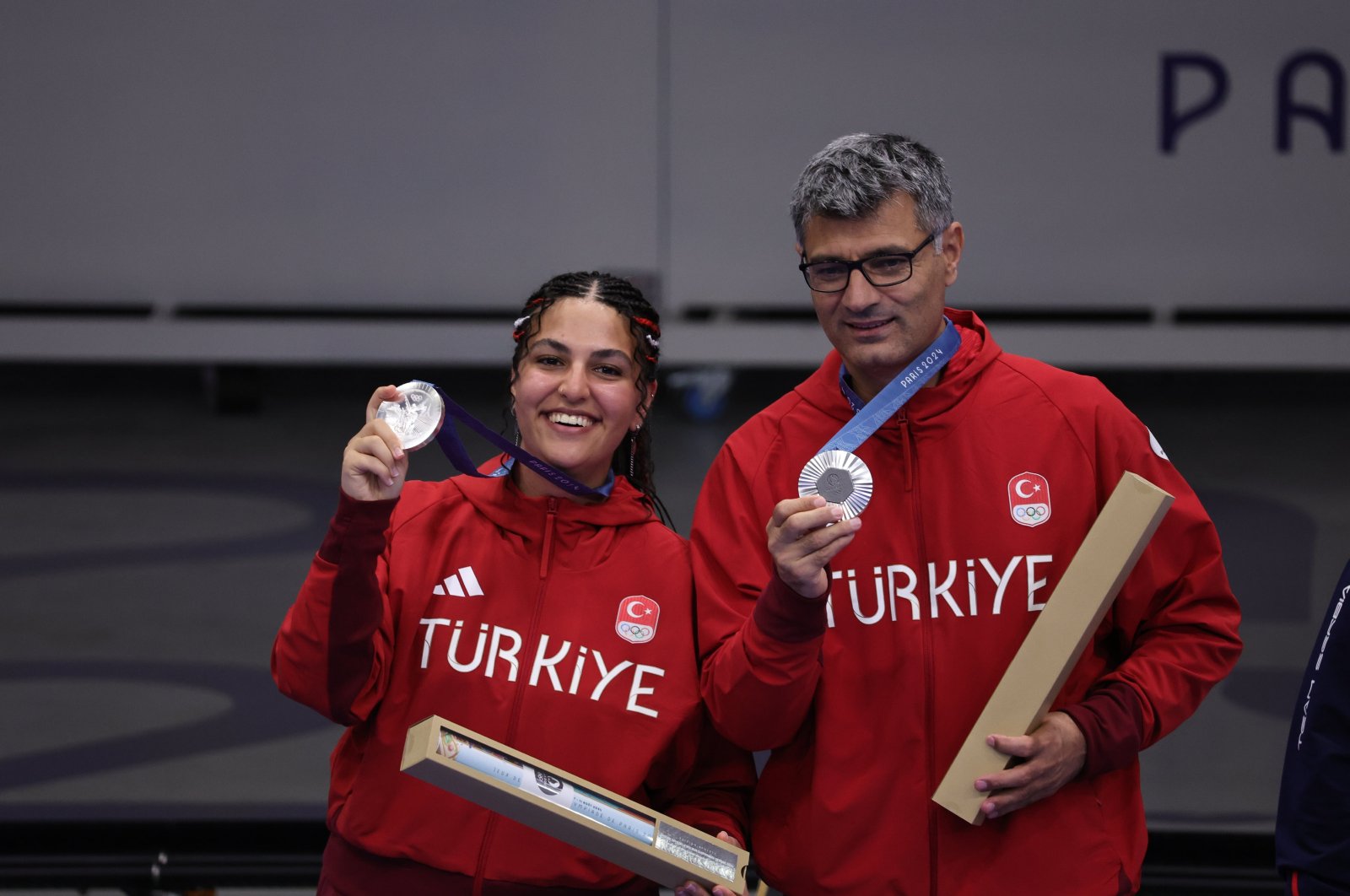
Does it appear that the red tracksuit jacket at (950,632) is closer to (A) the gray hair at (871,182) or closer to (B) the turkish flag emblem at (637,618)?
(B) the turkish flag emblem at (637,618)

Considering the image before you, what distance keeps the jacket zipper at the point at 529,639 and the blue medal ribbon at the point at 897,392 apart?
371 millimetres

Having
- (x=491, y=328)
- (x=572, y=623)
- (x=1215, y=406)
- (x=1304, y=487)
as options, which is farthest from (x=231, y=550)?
(x=1215, y=406)

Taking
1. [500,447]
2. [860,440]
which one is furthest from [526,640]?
[860,440]

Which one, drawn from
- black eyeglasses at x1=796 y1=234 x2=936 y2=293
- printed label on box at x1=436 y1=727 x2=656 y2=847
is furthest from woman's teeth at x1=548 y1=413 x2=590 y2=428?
printed label on box at x1=436 y1=727 x2=656 y2=847

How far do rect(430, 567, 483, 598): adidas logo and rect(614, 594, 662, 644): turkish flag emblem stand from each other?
0.61 feet

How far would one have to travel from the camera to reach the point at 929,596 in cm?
177

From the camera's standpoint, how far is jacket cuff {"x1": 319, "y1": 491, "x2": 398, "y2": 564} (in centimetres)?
164

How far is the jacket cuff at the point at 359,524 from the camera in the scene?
164cm

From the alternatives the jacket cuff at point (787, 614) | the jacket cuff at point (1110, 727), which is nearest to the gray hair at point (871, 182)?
the jacket cuff at point (787, 614)

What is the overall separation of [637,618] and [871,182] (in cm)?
62

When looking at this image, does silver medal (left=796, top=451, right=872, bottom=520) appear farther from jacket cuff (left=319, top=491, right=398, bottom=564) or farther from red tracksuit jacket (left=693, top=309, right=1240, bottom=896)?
jacket cuff (left=319, top=491, right=398, bottom=564)

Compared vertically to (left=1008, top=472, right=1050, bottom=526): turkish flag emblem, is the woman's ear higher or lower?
higher

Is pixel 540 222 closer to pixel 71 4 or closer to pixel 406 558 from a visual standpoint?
pixel 71 4

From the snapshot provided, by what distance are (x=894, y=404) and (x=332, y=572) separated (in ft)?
2.30
